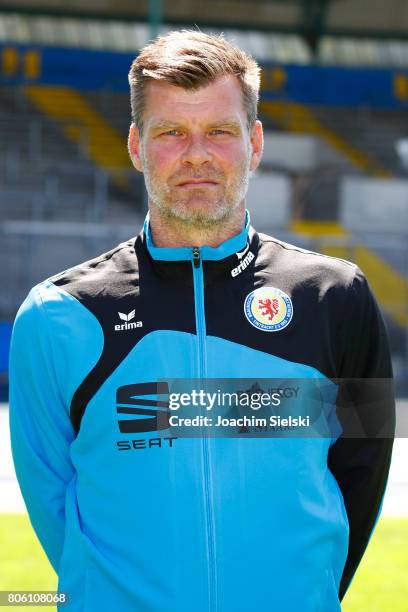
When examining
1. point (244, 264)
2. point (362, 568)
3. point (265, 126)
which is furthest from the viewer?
point (265, 126)

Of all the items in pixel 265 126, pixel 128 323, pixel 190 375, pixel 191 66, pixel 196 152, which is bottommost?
pixel 190 375

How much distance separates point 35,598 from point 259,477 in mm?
1167

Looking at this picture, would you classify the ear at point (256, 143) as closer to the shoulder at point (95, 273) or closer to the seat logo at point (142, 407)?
the shoulder at point (95, 273)

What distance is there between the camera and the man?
1692 mm

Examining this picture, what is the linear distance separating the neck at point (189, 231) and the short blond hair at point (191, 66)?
0.19 metres

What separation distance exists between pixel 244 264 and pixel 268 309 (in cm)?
12

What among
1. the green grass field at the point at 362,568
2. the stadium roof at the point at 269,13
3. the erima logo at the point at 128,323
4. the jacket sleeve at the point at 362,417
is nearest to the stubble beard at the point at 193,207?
the erima logo at the point at 128,323

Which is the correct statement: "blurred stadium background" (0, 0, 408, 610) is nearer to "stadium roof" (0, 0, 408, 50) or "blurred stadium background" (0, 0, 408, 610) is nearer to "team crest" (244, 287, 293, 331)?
"stadium roof" (0, 0, 408, 50)

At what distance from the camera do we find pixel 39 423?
1.85 meters

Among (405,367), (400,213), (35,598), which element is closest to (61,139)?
(400,213)

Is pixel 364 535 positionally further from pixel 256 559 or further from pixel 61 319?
pixel 61 319

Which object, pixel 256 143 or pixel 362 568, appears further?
pixel 362 568

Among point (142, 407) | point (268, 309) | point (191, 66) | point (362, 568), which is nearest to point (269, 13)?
point (362, 568)

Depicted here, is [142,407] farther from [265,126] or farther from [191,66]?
[265,126]
